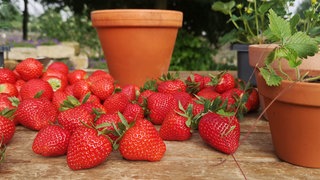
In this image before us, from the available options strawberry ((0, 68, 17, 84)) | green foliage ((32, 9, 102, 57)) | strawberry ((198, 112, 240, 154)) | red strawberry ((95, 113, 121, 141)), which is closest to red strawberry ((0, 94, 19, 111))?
strawberry ((0, 68, 17, 84))

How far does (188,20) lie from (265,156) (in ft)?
12.8

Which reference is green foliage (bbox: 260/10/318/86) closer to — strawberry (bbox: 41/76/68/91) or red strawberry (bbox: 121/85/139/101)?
red strawberry (bbox: 121/85/139/101)

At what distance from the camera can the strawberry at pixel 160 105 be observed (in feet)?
3.61

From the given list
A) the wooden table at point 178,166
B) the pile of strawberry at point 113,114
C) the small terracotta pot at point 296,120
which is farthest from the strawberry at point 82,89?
the small terracotta pot at point 296,120

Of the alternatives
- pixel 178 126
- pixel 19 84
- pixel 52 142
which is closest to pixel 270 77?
pixel 178 126

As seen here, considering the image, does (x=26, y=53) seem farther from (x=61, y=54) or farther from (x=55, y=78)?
(x=55, y=78)

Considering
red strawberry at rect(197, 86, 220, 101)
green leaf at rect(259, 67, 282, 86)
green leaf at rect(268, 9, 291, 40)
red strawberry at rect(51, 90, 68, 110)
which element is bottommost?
red strawberry at rect(197, 86, 220, 101)

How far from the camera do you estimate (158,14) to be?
58.9 inches

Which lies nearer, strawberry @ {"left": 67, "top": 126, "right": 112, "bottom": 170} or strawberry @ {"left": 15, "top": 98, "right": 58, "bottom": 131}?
strawberry @ {"left": 67, "top": 126, "right": 112, "bottom": 170}

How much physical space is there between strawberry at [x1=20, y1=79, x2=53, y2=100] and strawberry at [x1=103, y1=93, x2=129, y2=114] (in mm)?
235

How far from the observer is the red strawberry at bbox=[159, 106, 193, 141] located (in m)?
0.97

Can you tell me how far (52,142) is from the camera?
0.85 metres

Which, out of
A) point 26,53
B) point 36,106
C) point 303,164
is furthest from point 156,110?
point 26,53

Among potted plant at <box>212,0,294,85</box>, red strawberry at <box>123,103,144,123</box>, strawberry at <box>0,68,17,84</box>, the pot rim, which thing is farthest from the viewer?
potted plant at <box>212,0,294,85</box>
